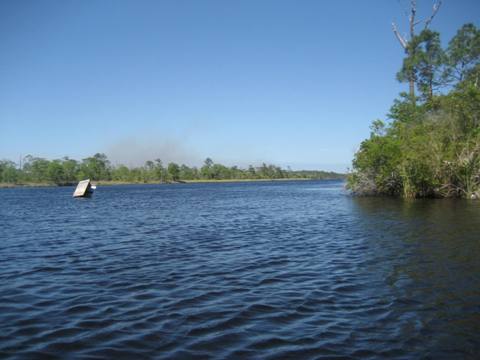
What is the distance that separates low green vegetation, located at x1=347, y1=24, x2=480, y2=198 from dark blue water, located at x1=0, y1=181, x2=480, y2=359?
2309 centimetres

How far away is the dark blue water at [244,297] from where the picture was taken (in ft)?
19.9

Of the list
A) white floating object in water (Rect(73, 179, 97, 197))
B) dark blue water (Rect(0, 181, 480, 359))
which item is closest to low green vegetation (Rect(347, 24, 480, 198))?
dark blue water (Rect(0, 181, 480, 359))

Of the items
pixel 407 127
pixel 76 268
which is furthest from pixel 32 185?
pixel 76 268

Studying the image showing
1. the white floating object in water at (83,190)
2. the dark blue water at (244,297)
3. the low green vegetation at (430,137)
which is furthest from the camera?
the white floating object in water at (83,190)

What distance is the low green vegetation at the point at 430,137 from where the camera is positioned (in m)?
36.9

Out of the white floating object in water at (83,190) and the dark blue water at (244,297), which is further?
the white floating object in water at (83,190)

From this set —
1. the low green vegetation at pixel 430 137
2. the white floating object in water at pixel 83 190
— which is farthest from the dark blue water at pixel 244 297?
the white floating object in water at pixel 83 190

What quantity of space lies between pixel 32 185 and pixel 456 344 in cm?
18448

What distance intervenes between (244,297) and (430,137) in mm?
36484

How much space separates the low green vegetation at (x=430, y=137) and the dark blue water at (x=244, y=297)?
2309cm

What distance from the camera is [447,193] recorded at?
3803 centimetres

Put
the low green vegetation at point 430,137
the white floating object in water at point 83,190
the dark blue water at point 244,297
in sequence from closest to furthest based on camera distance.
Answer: the dark blue water at point 244,297 → the low green vegetation at point 430,137 → the white floating object in water at point 83,190

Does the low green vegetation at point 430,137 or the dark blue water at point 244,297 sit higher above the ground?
the low green vegetation at point 430,137

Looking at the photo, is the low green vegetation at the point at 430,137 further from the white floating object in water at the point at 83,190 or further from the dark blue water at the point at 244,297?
the white floating object in water at the point at 83,190
